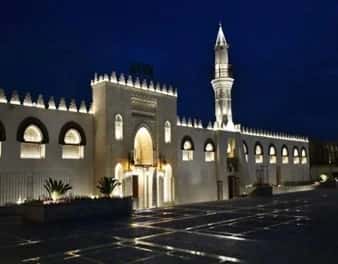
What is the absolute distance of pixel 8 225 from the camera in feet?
38.1

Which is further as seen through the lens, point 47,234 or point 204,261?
point 47,234

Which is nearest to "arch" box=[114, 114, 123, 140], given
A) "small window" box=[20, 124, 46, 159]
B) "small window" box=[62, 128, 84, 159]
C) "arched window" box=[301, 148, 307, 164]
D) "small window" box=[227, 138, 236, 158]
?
"small window" box=[62, 128, 84, 159]

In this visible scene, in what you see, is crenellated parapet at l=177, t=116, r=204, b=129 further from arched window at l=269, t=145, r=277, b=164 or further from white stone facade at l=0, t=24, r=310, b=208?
arched window at l=269, t=145, r=277, b=164

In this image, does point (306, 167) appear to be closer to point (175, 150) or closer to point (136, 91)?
point (175, 150)

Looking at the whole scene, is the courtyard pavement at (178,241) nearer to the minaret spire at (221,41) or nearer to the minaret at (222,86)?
the minaret at (222,86)

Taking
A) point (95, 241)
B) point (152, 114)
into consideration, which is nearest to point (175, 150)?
point (152, 114)

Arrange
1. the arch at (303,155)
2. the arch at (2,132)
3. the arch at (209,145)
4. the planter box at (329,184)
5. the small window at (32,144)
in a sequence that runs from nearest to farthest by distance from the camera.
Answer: the arch at (2,132) < the small window at (32,144) < the arch at (209,145) < the planter box at (329,184) < the arch at (303,155)

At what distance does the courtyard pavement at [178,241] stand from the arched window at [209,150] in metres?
14.0

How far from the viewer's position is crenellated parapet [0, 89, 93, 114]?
1587 cm

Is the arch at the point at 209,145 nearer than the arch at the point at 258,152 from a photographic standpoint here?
Yes

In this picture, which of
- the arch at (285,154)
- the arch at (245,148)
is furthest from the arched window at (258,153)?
the arch at (285,154)

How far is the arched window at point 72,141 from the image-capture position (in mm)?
17672

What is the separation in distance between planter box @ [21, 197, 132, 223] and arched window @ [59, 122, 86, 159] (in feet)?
15.9

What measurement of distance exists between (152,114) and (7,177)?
9278mm
